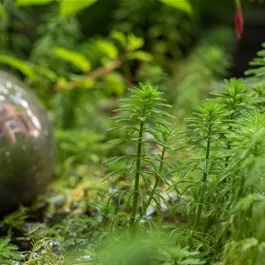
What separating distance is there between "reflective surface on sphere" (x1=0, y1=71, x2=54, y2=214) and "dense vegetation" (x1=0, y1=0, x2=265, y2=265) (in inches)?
Result: 2.0

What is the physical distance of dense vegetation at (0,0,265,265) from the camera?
2.43 feet

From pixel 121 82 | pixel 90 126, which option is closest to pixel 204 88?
pixel 121 82

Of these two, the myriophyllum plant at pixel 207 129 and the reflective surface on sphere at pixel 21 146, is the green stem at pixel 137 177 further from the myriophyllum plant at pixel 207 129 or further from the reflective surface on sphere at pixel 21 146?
the reflective surface on sphere at pixel 21 146

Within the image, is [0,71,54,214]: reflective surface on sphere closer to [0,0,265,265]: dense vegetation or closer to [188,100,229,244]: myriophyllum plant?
[0,0,265,265]: dense vegetation

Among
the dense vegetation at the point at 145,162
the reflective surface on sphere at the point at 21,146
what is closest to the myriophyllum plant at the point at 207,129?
the dense vegetation at the point at 145,162

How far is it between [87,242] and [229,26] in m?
2.38

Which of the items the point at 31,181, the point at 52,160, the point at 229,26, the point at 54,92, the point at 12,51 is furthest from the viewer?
the point at 229,26

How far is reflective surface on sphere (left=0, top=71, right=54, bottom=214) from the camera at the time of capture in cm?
114

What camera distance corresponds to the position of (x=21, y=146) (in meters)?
1.17

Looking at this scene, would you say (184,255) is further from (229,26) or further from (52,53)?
(229,26)

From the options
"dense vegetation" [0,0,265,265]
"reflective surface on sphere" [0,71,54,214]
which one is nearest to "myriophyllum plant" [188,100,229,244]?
"dense vegetation" [0,0,265,265]

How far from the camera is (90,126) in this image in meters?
1.87

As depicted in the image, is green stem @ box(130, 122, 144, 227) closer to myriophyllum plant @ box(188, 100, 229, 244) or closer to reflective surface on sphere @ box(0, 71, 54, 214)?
myriophyllum plant @ box(188, 100, 229, 244)

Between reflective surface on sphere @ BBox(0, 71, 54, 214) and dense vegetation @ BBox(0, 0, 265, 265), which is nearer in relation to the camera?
dense vegetation @ BBox(0, 0, 265, 265)
